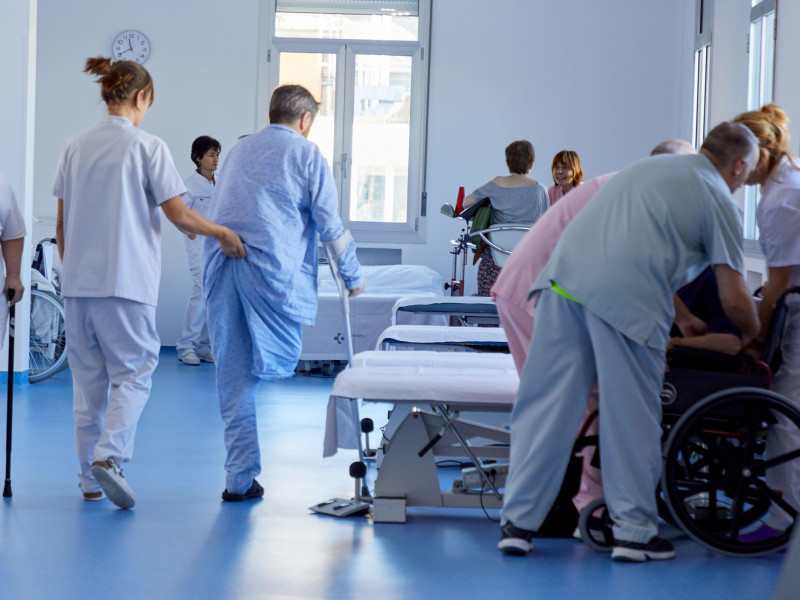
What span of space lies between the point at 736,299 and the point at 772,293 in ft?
1.19

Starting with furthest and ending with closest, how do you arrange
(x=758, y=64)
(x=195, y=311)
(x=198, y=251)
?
(x=195, y=311) → (x=198, y=251) → (x=758, y=64)

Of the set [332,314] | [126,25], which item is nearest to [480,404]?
[332,314]

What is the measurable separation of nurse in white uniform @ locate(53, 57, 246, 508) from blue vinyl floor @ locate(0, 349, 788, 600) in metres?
0.25

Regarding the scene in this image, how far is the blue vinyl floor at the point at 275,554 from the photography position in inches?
95.7

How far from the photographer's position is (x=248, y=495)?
329 centimetres

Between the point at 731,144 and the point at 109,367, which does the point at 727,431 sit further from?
the point at 109,367

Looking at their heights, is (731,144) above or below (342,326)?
above

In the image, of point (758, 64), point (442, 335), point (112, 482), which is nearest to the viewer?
point (112, 482)

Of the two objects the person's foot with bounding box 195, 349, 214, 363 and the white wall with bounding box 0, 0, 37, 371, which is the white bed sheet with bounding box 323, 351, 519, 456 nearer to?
the white wall with bounding box 0, 0, 37, 371

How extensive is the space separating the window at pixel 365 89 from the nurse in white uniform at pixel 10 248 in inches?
188

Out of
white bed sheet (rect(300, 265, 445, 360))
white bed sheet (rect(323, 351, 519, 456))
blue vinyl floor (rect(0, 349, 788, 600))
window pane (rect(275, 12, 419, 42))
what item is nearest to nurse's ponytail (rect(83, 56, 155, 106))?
white bed sheet (rect(323, 351, 519, 456))

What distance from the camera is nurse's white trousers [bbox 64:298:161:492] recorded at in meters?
3.07

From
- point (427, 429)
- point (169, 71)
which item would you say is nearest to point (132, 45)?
point (169, 71)

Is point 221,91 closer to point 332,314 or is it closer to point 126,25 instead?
point 126,25
